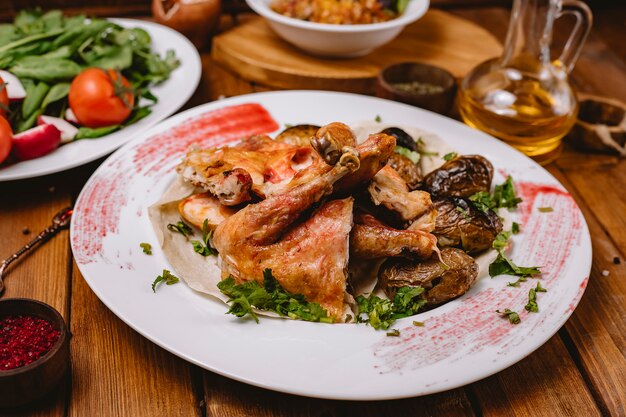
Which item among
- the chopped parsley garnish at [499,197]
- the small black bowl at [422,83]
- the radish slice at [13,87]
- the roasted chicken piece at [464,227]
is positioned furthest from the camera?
the small black bowl at [422,83]

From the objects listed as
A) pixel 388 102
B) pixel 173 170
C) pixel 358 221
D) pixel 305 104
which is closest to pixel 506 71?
pixel 388 102

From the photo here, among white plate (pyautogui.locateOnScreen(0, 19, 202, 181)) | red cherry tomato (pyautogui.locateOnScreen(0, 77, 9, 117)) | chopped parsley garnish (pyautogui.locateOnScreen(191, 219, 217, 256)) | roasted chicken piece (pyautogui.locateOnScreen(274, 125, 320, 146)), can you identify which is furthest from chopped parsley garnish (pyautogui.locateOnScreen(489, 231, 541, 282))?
red cherry tomato (pyautogui.locateOnScreen(0, 77, 9, 117))

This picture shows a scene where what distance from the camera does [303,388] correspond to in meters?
2.06

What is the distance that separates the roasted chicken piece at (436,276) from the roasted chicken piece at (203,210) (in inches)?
29.8

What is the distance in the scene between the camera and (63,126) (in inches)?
138

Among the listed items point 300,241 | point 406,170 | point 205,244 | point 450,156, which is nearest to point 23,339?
point 205,244

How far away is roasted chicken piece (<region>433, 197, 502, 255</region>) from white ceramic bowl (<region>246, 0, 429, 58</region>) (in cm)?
189

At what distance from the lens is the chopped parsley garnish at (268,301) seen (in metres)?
2.36

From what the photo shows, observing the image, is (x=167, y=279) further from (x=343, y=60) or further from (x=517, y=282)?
(x=343, y=60)

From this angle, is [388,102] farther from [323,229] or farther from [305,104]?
[323,229]

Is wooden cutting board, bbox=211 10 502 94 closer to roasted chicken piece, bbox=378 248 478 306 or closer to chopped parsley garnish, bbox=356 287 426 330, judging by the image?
roasted chicken piece, bbox=378 248 478 306

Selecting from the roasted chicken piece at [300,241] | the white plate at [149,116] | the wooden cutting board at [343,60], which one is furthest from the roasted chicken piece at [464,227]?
the wooden cutting board at [343,60]

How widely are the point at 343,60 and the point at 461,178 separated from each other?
1945 millimetres

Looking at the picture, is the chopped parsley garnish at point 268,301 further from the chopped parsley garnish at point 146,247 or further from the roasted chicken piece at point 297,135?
the roasted chicken piece at point 297,135
